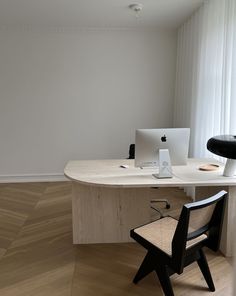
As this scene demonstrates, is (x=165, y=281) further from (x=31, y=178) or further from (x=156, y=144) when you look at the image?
(x=31, y=178)

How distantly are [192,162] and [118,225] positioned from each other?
3.42 ft

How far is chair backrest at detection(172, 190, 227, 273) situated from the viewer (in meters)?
1.58

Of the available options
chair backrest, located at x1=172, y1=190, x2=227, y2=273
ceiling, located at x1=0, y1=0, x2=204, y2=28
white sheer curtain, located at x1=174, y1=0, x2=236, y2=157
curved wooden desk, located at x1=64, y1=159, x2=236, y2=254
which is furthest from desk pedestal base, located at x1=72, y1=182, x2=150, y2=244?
ceiling, located at x1=0, y1=0, x2=204, y2=28

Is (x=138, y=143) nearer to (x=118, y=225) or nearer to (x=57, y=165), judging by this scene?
(x=118, y=225)

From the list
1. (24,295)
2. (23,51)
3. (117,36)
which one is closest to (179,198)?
(24,295)

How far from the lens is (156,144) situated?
7.61ft

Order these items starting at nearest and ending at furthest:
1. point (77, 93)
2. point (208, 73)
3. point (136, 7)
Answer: point (208, 73) < point (136, 7) < point (77, 93)

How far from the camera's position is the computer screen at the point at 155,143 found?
230cm

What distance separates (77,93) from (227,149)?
2988mm

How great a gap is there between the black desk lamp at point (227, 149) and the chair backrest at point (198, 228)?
515mm

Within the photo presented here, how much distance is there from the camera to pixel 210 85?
126 inches

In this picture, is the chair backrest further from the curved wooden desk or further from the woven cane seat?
the curved wooden desk

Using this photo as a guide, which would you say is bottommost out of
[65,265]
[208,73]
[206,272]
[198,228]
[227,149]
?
[65,265]

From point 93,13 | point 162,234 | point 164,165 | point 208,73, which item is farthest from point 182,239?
point 93,13
